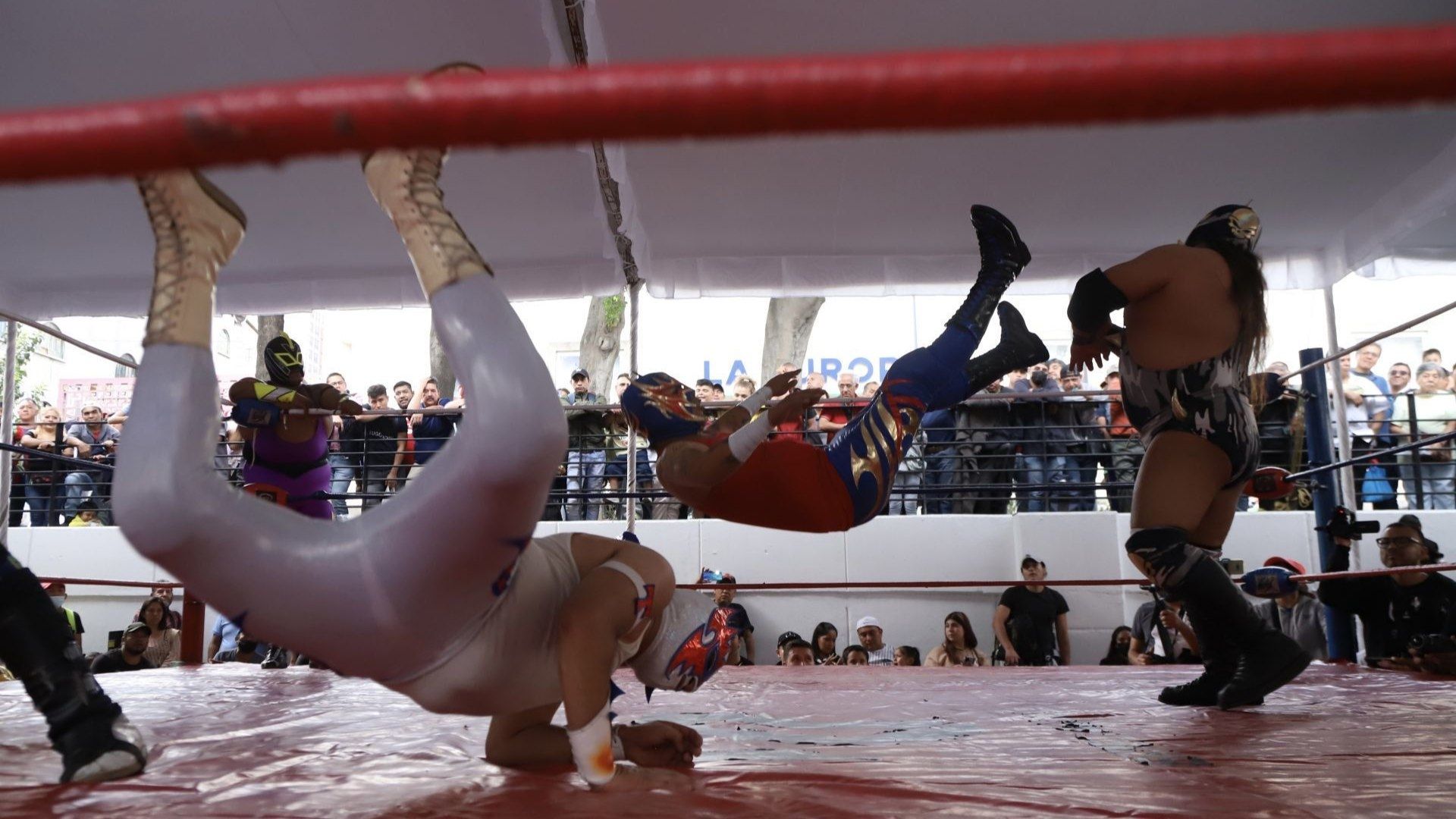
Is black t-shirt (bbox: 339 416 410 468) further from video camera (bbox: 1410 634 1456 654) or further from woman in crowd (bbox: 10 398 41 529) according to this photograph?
video camera (bbox: 1410 634 1456 654)

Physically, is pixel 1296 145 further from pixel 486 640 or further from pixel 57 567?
pixel 57 567

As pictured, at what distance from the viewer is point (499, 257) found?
184 inches

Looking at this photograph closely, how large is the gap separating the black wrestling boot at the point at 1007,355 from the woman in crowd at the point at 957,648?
9.56 feet

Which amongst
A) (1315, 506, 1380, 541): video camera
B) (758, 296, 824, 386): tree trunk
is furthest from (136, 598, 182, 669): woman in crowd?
(758, 296, 824, 386): tree trunk

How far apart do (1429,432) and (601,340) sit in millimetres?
7426

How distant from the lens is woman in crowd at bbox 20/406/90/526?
6285 millimetres

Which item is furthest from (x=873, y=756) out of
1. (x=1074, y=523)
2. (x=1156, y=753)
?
(x=1074, y=523)

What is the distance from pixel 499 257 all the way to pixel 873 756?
11.6ft

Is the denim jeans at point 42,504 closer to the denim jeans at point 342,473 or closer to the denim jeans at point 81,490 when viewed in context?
the denim jeans at point 81,490

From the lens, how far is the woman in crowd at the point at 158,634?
5273mm

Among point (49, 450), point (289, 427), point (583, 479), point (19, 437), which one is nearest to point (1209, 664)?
point (289, 427)

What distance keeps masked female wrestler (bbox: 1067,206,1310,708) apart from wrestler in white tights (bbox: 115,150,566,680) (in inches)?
56.9

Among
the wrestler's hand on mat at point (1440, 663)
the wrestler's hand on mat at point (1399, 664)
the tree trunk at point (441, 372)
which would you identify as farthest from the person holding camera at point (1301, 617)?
the tree trunk at point (441, 372)

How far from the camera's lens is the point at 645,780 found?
4.41ft
